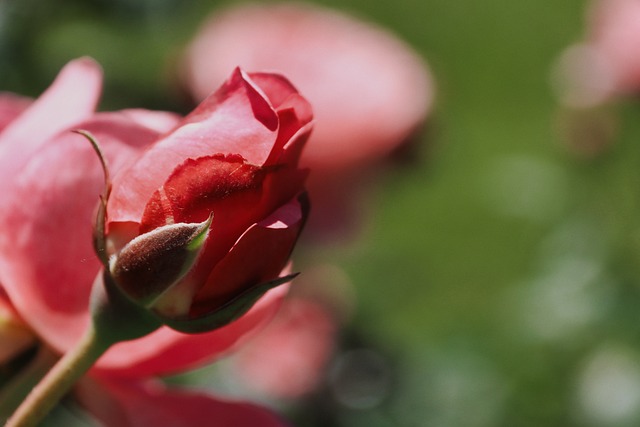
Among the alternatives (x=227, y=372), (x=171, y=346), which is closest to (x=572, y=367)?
(x=227, y=372)

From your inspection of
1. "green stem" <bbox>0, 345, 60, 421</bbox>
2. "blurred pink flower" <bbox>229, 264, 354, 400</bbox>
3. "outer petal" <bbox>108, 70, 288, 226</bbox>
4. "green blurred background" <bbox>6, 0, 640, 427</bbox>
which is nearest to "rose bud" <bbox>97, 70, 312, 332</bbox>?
"outer petal" <bbox>108, 70, 288, 226</bbox>

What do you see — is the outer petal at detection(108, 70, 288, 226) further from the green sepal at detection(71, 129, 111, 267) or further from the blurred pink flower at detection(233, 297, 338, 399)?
the blurred pink flower at detection(233, 297, 338, 399)

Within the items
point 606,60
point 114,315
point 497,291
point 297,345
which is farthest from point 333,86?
point 497,291

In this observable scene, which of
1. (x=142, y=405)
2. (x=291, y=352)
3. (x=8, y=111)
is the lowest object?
(x=291, y=352)

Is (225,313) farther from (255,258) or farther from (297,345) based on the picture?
(297,345)

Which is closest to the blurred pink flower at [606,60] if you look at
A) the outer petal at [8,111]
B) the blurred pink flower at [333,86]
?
the blurred pink flower at [333,86]
